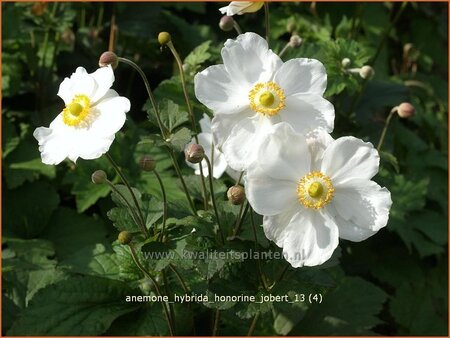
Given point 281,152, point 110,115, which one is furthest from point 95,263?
point 281,152

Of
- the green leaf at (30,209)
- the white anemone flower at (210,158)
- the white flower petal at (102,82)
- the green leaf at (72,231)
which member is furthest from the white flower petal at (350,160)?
the green leaf at (30,209)

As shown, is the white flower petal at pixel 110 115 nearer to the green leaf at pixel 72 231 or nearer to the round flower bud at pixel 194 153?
the round flower bud at pixel 194 153

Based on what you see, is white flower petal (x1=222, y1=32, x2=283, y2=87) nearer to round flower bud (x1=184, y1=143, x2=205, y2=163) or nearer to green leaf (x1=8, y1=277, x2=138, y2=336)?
round flower bud (x1=184, y1=143, x2=205, y2=163)

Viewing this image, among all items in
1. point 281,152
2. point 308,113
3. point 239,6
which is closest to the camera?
point 281,152

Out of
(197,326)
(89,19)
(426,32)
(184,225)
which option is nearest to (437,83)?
(426,32)

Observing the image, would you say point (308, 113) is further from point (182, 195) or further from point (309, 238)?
point (182, 195)

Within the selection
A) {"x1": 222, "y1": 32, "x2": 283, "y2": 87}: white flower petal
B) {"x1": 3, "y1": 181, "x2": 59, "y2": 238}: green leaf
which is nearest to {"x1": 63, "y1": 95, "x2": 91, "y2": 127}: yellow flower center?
{"x1": 222, "y1": 32, "x2": 283, "y2": 87}: white flower petal
